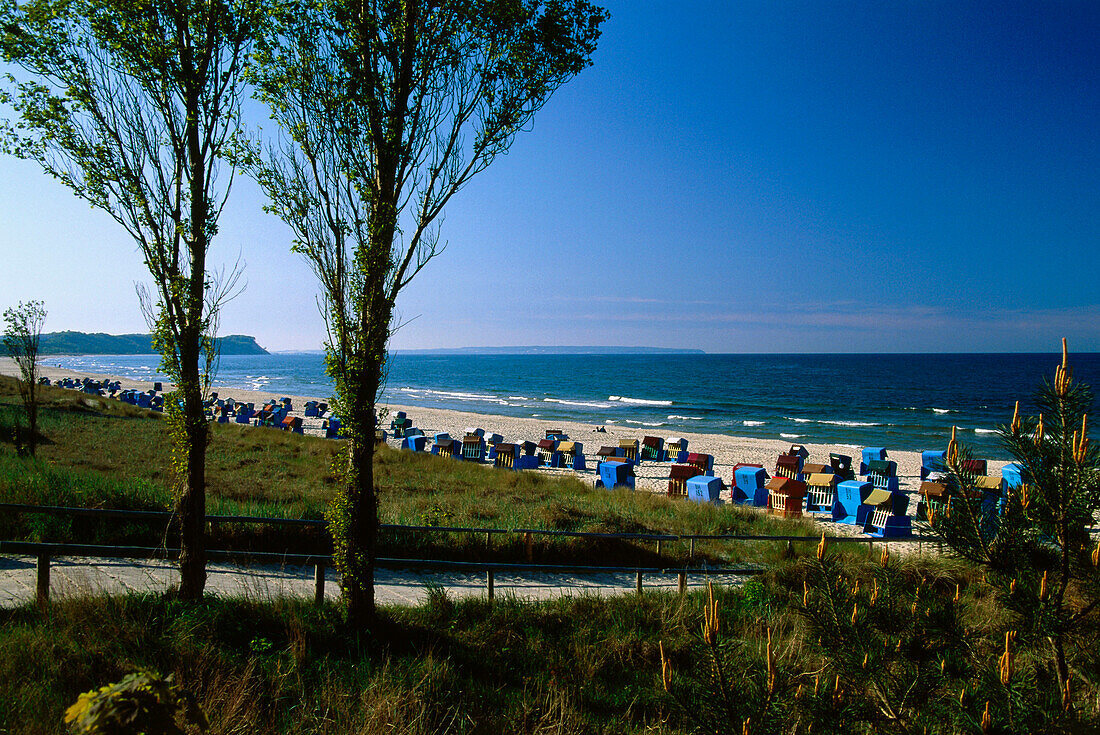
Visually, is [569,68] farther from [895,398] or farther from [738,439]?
[895,398]

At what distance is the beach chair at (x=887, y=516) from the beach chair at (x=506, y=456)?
12057mm

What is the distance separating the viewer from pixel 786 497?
15.7 m

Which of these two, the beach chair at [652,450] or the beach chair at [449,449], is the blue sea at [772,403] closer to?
the beach chair at [449,449]

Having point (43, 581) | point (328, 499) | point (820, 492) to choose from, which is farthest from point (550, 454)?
point (43, 581)

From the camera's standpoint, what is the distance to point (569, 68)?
6.32 meters

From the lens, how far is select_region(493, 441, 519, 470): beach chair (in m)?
22.2

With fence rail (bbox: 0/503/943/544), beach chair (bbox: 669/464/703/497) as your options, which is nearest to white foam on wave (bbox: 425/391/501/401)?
beach chair (bbox: 669/464/703/497)

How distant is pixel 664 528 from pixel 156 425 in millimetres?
23236

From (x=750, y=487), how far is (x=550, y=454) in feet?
31.2

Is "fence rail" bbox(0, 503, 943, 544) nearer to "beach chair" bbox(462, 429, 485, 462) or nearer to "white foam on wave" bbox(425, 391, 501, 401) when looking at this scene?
"beach chair" bbox(462, 429, 485, 462)

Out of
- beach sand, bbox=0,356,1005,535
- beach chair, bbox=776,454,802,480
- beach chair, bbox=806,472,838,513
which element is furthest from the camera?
beach sand, bbox=0,356,1005,535

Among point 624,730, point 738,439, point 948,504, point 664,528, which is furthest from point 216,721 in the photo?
point 738,439

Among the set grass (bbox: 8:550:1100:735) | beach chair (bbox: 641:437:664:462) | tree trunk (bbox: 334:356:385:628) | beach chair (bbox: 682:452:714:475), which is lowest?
beach chair (bbox: 641:437:664:462)

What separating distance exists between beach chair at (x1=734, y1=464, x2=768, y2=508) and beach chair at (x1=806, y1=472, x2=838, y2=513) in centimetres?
125
